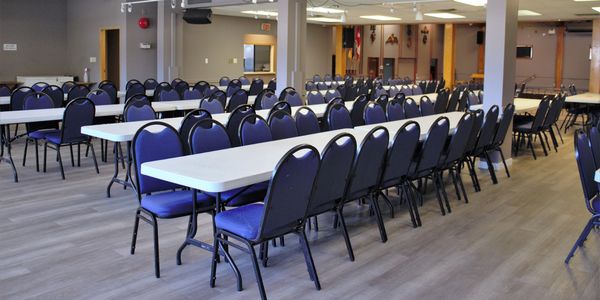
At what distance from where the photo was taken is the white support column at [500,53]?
302 inches

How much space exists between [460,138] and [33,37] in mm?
13826

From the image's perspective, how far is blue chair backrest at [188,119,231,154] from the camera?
4.32m

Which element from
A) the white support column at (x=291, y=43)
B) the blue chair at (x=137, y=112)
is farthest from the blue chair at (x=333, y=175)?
the white support column at (x=291, y=43)

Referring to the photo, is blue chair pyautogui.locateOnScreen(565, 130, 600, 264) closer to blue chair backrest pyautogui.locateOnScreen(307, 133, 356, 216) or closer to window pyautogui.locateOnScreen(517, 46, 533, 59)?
blue chair backrest pyautogui.locateOnScreen(307, 133, 356, 216)

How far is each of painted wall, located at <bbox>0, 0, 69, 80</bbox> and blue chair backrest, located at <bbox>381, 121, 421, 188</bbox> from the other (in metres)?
13.8

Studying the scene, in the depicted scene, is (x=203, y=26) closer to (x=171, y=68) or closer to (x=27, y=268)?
(x=171, y=68)

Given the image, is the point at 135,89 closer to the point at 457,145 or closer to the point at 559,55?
the point at 457,145

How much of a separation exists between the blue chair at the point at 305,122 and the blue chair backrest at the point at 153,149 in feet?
5.60

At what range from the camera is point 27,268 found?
385 cm

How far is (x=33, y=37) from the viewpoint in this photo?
16031 mm

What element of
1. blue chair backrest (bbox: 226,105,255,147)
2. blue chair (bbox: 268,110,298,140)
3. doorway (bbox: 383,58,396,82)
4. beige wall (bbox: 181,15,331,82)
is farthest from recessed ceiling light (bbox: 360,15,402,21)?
blue chair (bbox: 268,110,298,140)

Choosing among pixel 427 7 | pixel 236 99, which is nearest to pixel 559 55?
pixel 427 7

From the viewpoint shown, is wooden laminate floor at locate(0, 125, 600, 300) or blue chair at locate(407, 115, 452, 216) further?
blue chair at locate(407, 115, 452, 216)

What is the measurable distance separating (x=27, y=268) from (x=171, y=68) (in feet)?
A: 37.6
